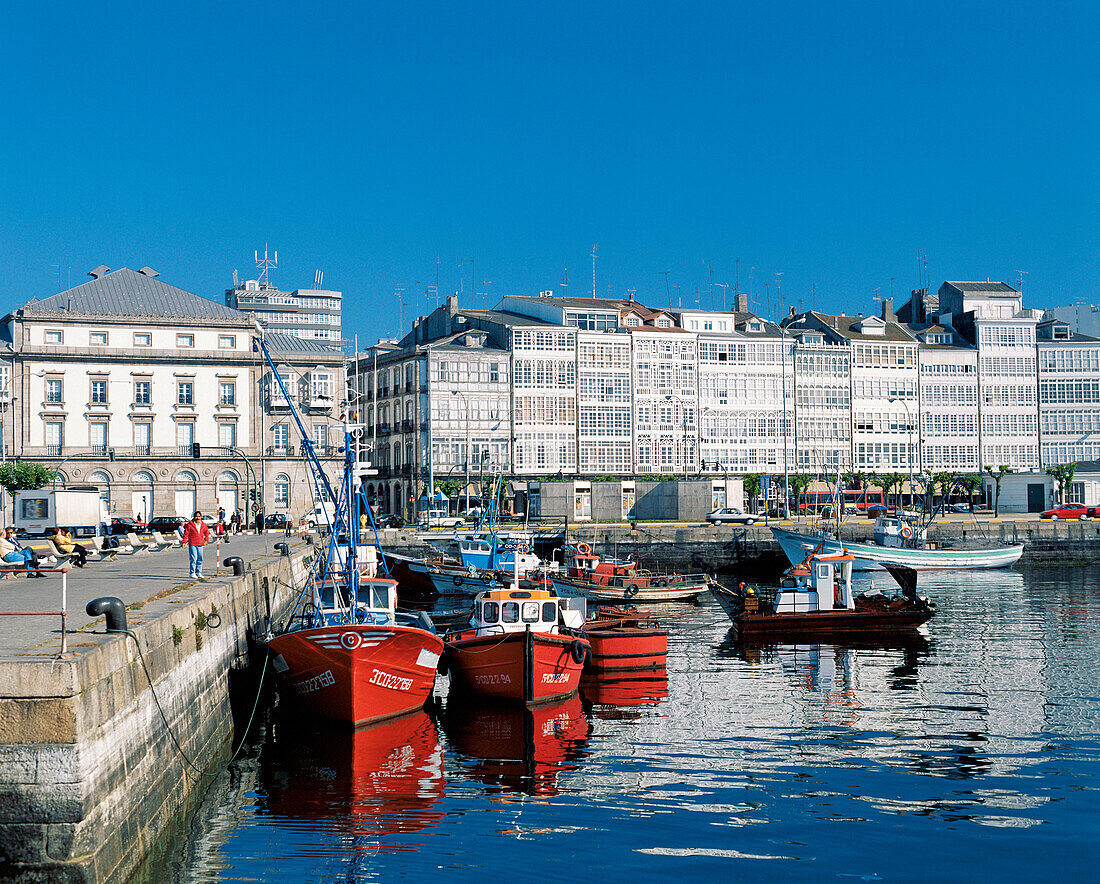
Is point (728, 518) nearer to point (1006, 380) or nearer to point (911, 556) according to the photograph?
point (911, 556)

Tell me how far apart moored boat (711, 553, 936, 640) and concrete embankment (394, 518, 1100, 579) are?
109 ft

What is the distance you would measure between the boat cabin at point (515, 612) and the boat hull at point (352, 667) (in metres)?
3.52

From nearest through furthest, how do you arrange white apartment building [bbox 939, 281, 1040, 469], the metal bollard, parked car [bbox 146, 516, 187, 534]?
1. the metal bollard
2. parked car [bbox 146, 516, 187, 534]
3. white apartment building [bbox 939, 281, 1040, 469]

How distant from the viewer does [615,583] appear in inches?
2222

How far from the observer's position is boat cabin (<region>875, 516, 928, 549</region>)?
260 feet

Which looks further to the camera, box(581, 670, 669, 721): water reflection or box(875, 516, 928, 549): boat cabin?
box(875, 516, 928, 549): boat cabin

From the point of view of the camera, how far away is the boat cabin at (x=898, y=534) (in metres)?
79.1

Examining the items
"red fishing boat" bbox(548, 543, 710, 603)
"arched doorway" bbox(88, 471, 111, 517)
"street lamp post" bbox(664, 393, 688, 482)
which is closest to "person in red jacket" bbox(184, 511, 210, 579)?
"red fishing boat" bbox(548, 543, 710, 603)

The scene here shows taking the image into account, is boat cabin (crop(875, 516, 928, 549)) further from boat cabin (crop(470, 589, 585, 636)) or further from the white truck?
boat cabin (crop(470, 589, 585, 636))

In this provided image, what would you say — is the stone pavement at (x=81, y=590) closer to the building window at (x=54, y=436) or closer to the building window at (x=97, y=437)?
the building window at (x=97, y=437)

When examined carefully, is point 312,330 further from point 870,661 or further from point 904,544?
point 870,661

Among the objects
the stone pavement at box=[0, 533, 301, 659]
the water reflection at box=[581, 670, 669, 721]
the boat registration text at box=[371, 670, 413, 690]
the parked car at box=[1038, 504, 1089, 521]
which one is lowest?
the water reflection at box=[581, 670, 669, 721]

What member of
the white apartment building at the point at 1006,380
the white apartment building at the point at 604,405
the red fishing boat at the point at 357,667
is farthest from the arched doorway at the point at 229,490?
the white apartment building at the point at 1006,380

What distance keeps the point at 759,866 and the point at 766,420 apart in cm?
9648
